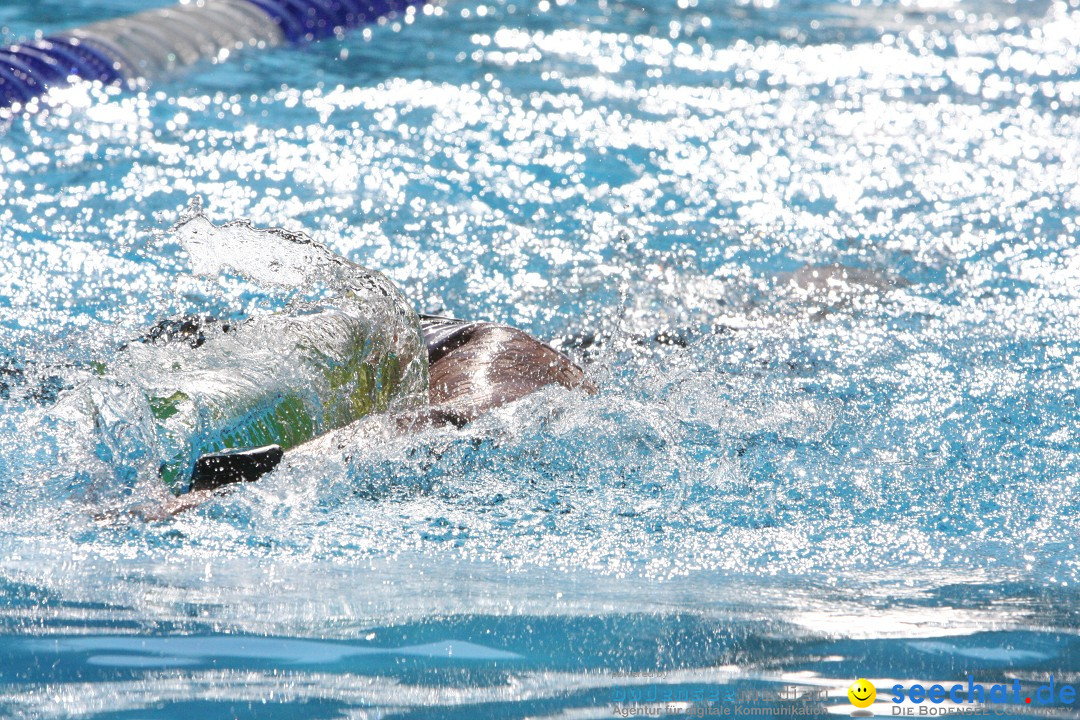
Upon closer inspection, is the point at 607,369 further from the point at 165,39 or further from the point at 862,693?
the point at 165,39

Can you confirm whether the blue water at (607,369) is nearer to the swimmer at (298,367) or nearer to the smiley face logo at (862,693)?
the smiley face logo at (862,693)

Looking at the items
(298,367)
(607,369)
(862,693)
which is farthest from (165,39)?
(862,693)

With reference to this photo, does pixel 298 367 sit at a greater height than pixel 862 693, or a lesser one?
greater

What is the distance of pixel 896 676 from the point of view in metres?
1.97

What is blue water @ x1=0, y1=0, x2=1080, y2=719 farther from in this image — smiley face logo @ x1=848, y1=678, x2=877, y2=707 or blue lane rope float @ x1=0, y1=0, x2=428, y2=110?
blue lane rope float @ x1=0, y1=0, x2=428, y2=110

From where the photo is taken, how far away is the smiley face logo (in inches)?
74.7

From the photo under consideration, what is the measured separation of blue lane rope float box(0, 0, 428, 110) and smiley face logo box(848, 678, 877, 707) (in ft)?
18.1

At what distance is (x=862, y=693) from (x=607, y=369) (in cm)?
189

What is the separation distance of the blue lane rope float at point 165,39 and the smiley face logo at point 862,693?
5511 millimetres

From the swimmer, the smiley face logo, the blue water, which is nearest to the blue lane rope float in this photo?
the blue water

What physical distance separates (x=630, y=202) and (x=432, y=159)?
1.01 metres

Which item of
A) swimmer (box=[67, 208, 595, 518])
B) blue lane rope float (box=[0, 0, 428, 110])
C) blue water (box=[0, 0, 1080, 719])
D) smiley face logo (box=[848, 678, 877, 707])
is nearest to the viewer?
smiley face logo (box=[848, 678, 877, 707])

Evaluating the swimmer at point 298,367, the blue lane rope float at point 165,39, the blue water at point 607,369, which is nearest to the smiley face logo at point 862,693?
the blue water at point 607,369

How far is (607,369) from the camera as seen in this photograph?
3.71 metres
